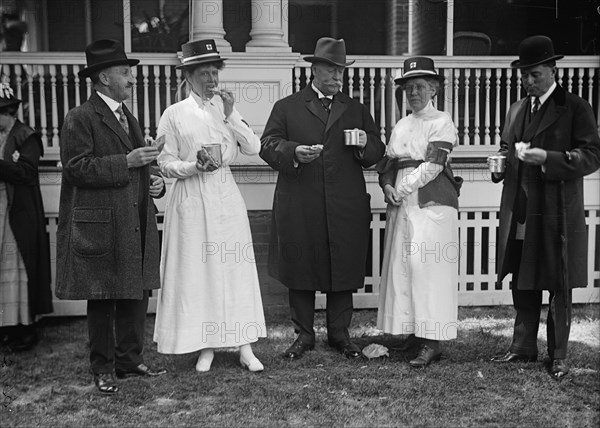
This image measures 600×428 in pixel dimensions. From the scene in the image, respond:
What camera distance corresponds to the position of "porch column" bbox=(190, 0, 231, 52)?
24.8ft

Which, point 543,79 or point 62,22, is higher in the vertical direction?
point 62,22

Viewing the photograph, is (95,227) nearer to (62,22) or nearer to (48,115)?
(48,115)

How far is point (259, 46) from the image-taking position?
7.63 m

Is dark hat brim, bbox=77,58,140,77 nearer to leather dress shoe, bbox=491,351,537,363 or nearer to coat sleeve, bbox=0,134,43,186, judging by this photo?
coat sleeve, bbox=0,134,43,186

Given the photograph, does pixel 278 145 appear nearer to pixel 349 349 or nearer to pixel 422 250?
pixel 422 250

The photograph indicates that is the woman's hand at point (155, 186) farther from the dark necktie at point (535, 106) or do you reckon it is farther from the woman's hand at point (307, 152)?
the dark necktie at point (535, 106)

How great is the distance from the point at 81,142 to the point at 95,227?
0.57 metres

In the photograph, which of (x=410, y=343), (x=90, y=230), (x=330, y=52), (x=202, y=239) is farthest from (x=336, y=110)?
(x=90, y=230)

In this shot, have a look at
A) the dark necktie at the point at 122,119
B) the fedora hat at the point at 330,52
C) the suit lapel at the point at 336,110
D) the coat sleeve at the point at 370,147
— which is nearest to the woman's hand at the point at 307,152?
the suit lapel at the point at 336,110

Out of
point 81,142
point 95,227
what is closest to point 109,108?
point 81,142

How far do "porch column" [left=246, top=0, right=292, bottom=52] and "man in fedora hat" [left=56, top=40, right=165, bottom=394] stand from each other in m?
2.44

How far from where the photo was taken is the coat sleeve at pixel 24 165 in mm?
6309

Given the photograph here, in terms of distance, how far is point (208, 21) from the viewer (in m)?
7.60

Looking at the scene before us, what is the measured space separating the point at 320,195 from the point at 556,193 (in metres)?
1.76
